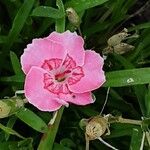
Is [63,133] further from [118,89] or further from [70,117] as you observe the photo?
[118,89]

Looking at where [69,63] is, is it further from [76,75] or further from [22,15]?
[22,15]

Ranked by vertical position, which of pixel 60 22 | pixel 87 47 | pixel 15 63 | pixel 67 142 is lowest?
pixel 67 142

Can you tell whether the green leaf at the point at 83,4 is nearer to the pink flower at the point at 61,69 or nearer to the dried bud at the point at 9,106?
the pink flower at the point at 61,69

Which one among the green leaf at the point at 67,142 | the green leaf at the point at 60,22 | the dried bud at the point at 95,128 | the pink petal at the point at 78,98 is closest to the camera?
the dried bud at the point at 95,128

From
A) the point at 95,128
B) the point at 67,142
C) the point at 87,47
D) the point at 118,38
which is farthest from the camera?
the point at 87,47

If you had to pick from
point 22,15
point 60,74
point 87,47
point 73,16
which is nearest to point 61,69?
point 60,74

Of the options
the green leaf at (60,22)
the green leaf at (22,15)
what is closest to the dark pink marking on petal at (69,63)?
the green leaf at (60,22)

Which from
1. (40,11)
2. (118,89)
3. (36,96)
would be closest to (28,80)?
(36,96)
